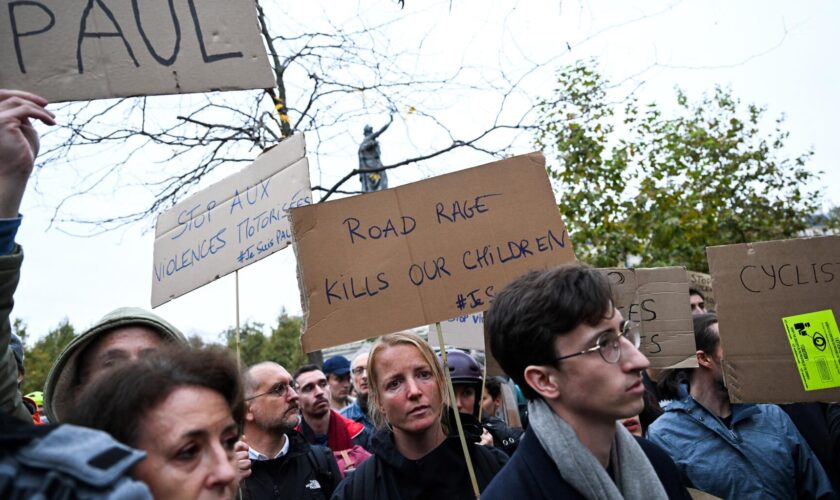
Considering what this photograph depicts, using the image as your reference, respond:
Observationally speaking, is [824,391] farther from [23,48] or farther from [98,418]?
[23,48]

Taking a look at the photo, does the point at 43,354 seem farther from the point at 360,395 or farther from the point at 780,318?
the point at 780,318

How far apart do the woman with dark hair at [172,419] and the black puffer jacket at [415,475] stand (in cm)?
151

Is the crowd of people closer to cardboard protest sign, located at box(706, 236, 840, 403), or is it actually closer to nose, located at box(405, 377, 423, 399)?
nose, located at box(405, 377, 423, 399)

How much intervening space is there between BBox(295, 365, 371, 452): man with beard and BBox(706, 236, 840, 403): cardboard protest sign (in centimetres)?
297

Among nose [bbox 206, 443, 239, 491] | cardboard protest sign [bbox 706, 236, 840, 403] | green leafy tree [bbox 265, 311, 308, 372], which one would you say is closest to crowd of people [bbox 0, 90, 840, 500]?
nose [bbox 206, 443, 239, 491]

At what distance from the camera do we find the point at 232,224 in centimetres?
400

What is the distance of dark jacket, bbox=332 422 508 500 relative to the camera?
3088mm

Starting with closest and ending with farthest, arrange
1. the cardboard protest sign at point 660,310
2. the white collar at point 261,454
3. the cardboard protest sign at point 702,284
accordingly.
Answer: the cardboard protest sign at point 660,310
the white collar at point 261,454
the cardboard protest sign at point 702,284

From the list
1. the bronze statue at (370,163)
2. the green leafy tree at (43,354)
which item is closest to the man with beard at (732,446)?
the bronze statue at (370,163)

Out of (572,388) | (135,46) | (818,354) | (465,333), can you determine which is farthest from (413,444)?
(135,46)

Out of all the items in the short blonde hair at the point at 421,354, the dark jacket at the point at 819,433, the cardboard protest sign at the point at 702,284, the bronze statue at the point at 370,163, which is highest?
the bronze statue at the point at 370,163

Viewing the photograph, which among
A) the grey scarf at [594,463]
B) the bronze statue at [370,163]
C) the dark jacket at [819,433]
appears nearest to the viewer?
the grey scarf at [594,463]

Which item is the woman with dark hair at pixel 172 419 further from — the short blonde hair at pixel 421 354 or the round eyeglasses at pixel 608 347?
the short blonde hair at pixel 421 354

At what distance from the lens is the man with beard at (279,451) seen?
3.76 metres
